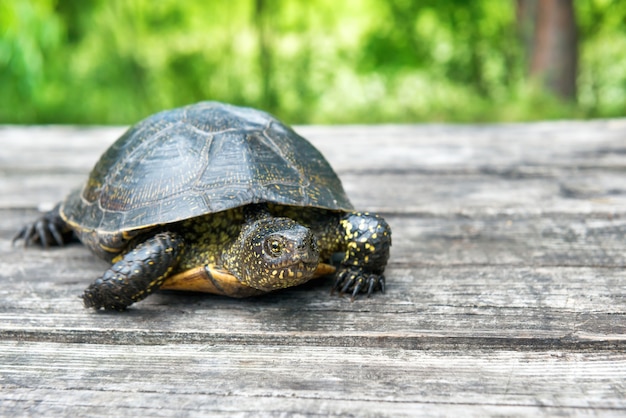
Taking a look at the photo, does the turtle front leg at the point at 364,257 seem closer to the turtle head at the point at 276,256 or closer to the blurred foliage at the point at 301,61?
the turtle head at the point at 276,256

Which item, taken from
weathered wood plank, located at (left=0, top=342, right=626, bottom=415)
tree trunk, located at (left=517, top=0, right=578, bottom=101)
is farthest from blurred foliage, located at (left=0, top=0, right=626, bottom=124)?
weathered wood plank, located at (left=0, top=342, right=626, bottom=415)

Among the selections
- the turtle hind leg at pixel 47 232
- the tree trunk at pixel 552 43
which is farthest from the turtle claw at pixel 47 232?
the tree trunk at pixel 552 43

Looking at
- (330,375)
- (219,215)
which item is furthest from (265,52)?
(330,375)

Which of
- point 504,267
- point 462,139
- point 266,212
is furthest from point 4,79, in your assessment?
point 504,267

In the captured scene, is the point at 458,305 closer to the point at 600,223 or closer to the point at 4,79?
the point at 600,223

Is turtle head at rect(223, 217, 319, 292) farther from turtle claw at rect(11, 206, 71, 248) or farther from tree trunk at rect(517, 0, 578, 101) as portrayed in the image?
tree trunk at rect(517, 0, 578, 101)
